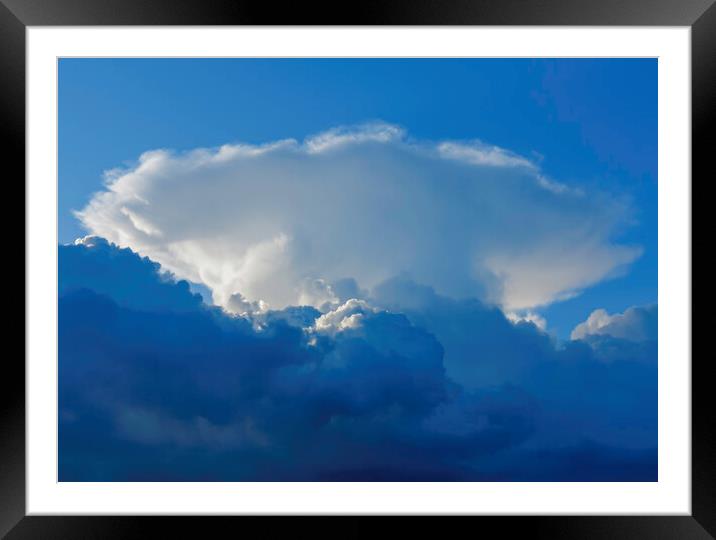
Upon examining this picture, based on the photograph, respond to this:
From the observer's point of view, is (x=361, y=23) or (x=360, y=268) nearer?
(x=361, y=23)

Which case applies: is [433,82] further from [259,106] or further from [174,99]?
[174,99]

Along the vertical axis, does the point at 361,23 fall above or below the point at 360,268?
above

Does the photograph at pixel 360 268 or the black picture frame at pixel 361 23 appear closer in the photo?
the black picture frame at pixel 361 23

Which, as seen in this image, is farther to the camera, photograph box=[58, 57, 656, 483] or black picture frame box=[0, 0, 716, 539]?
photograph box=[58, 57, 656, 483]

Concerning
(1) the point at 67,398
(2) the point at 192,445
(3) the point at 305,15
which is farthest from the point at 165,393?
(3) the point at 305,15
